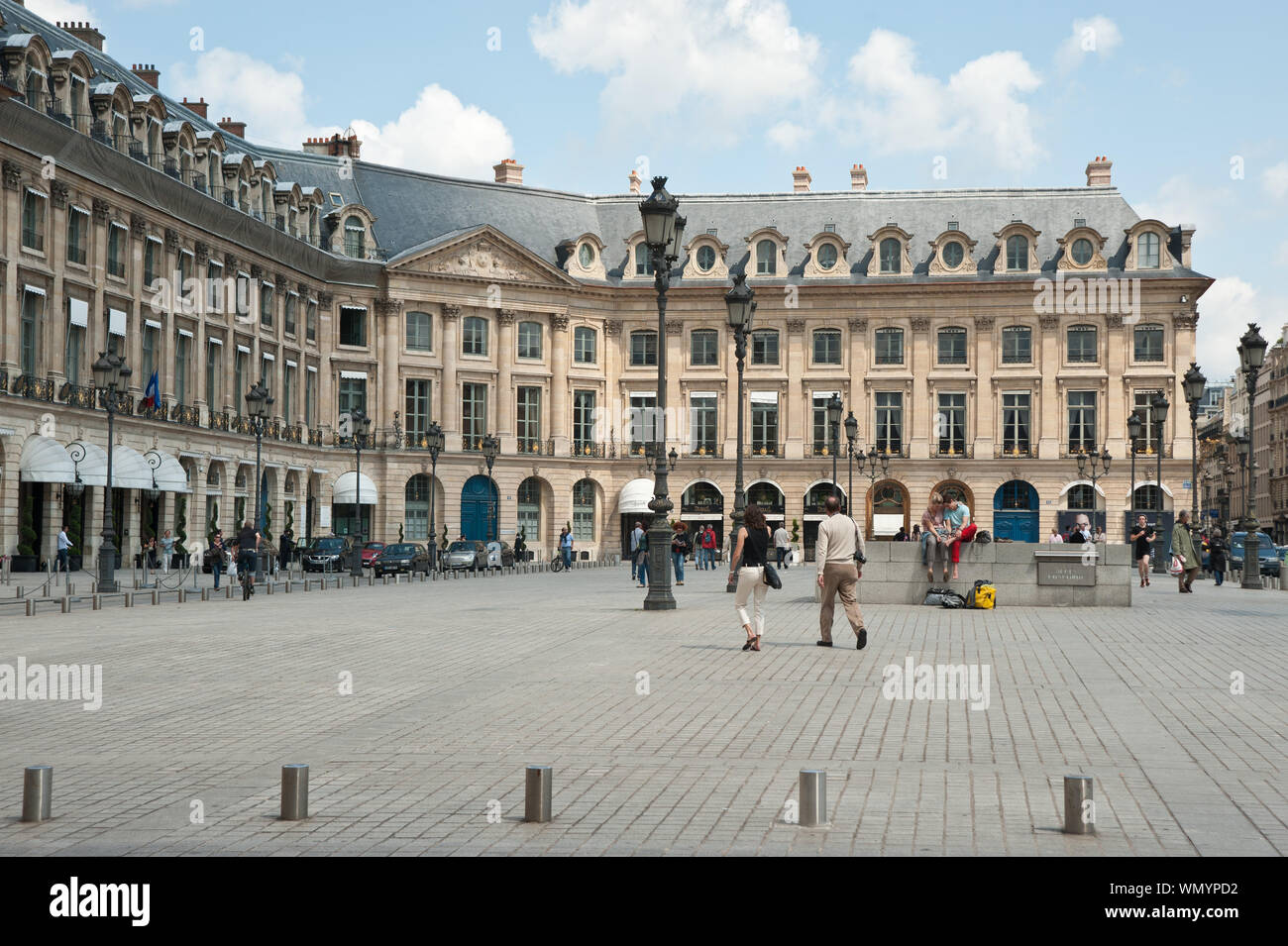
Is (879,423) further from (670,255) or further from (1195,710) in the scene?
(1195,710)

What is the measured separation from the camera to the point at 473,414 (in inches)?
2968

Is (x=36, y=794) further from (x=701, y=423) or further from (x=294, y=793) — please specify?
(x=701, y=423)

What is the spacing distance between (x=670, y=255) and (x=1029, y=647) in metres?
9.99

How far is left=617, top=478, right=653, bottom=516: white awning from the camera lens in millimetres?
76500

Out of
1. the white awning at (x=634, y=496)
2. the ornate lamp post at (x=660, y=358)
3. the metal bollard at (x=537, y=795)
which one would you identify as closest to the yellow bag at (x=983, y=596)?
the ornate lamp post at (x=660, y=358)

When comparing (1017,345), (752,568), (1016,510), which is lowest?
(752,568)

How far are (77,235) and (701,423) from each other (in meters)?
36.4

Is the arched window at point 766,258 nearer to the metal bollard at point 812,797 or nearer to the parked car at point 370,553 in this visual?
the parked car at point 370,553

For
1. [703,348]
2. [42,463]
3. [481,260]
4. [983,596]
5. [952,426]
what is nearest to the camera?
[983,596]

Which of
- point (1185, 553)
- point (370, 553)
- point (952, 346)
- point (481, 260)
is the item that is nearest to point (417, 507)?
point (481, 260)

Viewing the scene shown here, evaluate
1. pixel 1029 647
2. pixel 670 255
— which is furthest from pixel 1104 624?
pixel 670 255

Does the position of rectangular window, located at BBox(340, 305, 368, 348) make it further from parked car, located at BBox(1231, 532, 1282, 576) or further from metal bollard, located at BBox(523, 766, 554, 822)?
metal bollard, located at BBox(523, 766, 554, 822)

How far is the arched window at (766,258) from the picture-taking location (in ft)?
254

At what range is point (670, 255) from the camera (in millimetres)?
25266
